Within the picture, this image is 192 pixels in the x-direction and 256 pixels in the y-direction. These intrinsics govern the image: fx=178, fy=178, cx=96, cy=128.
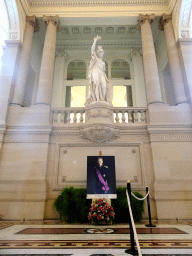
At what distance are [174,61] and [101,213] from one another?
761 cm

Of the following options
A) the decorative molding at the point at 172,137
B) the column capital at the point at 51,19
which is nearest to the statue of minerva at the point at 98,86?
the decorative molding at the point at 172,137

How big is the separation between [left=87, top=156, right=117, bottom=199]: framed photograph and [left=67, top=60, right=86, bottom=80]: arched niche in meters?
9.60

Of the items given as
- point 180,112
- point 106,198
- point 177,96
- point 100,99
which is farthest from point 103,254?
point 177,96

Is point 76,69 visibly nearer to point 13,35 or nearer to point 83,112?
point 13,35

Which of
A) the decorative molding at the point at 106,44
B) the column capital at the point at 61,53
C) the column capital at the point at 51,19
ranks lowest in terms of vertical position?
the column capital at the point at 51,19

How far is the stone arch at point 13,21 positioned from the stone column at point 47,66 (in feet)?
4.65

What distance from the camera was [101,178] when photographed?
219 inches

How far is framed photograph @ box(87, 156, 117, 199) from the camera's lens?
530 cm

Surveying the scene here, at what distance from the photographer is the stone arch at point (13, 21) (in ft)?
29.1

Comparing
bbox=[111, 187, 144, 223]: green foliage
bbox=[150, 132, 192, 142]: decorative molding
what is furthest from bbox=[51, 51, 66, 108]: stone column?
bbox=[111, 187, 144, 223]: green foliage

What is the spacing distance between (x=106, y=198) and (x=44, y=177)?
8.36ft

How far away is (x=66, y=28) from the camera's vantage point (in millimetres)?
11406

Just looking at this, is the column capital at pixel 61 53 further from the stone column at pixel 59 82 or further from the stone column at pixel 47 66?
the stone column at pixel 47 66

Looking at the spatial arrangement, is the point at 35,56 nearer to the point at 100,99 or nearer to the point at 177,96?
the point at 100,99
